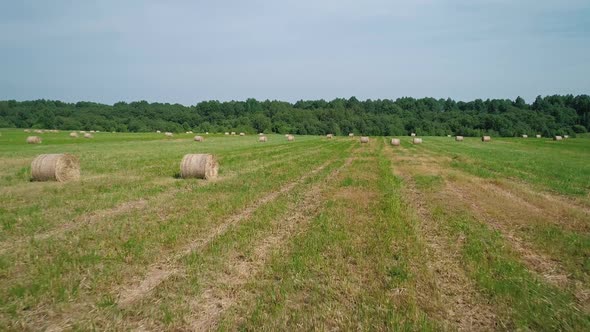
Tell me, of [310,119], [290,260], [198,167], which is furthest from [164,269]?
[310,119]

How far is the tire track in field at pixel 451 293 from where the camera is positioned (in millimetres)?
4820

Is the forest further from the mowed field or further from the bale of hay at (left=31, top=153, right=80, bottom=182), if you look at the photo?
the mowed field

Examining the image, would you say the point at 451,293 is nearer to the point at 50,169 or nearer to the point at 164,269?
the point at 164,269

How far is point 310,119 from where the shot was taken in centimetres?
14238

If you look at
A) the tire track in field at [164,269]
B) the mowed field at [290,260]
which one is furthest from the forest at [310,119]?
the tire track in field at [164,269]

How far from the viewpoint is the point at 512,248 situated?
759 centimetres

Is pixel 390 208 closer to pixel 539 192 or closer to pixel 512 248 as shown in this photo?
pixel 512 248

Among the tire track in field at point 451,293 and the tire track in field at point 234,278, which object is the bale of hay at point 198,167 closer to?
the tire track in field at point 234,278

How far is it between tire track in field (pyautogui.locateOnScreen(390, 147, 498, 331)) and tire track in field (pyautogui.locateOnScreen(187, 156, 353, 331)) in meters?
2.93

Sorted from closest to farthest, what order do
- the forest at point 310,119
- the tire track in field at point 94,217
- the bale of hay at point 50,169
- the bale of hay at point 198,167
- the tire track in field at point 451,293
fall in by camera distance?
the tire track in field at point 451,293
the tire track in field at point 94,217
the bale of hay at point 50,169
the bale of hay at point 198,167
the forest at point 310,119

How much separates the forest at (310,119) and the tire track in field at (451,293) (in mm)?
111600

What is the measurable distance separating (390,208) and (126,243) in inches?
293

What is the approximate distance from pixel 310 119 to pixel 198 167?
127717 millimetres

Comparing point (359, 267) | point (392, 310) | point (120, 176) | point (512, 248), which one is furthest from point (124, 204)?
point (512, 248)
